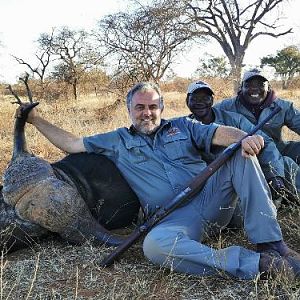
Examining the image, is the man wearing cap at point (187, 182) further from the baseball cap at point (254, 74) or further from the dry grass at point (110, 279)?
the baseball cap at point (254, 74)

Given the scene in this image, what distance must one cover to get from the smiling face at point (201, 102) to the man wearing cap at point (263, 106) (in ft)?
0.99

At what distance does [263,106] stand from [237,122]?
54 centimetres

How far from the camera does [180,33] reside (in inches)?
720

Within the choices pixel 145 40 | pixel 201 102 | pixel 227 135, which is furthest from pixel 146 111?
pixel 145 40

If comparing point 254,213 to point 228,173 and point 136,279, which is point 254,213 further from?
point 136,279

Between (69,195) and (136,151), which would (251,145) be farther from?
(69,195)

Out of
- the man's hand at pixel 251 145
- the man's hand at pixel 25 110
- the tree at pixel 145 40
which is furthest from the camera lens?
the tree at pixel 145 40

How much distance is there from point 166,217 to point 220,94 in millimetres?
13207

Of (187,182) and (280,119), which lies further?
(280,119)

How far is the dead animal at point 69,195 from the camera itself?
3521 millimetres

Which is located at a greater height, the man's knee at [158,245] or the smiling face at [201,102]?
the smiling face at [201,102]

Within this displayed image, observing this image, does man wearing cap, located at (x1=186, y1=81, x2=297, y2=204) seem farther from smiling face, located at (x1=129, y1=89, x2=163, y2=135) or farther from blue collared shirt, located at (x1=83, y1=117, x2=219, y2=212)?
smiling face, located at (x1=129, y1=89, x2=163, y2=135)

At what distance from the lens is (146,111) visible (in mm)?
3686

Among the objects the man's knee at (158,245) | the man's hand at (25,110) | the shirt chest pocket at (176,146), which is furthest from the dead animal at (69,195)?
the man's knee at (158,245)
